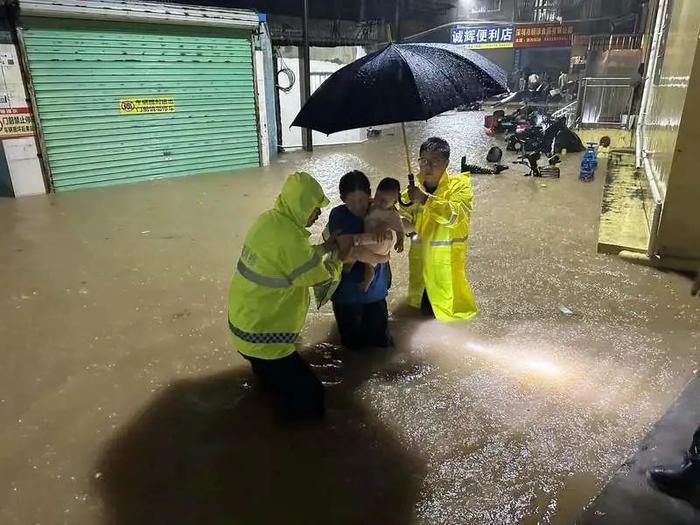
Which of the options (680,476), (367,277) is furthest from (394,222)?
(680,476)

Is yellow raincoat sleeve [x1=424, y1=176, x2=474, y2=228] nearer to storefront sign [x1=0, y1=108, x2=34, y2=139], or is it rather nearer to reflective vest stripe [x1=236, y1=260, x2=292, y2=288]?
reflective vest stripe [x1=236, y1=260, x2=292, y2=288]

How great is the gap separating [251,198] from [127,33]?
3898 mm

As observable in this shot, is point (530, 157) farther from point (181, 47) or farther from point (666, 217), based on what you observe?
point (181, 47)

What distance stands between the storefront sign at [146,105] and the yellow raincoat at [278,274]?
8.00 metres

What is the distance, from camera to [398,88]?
2.81m

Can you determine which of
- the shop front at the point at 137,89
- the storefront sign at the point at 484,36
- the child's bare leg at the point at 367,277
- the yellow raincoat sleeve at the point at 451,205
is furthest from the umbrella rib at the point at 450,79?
the storefront sign at the point at 484,36

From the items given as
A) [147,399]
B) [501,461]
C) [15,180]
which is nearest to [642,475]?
[501,461]

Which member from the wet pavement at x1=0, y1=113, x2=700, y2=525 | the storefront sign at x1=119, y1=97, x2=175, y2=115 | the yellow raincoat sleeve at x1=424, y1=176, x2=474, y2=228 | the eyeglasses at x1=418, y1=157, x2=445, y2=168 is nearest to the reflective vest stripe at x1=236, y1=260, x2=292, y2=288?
the wet pavement at x1=0, y1=113, x2=700, y2=525

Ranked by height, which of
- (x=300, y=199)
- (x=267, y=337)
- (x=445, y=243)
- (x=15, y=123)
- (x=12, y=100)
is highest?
(x=12, y=100)

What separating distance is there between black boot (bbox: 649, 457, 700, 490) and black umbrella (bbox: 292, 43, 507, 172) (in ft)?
6.79

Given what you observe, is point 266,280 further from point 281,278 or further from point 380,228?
point 380,228

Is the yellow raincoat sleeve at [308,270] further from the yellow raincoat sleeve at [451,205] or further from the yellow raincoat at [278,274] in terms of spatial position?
the yellow raincoat sleeve at [451,205]

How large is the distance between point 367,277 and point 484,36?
108 feet

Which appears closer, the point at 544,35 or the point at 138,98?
the point at 138,98
